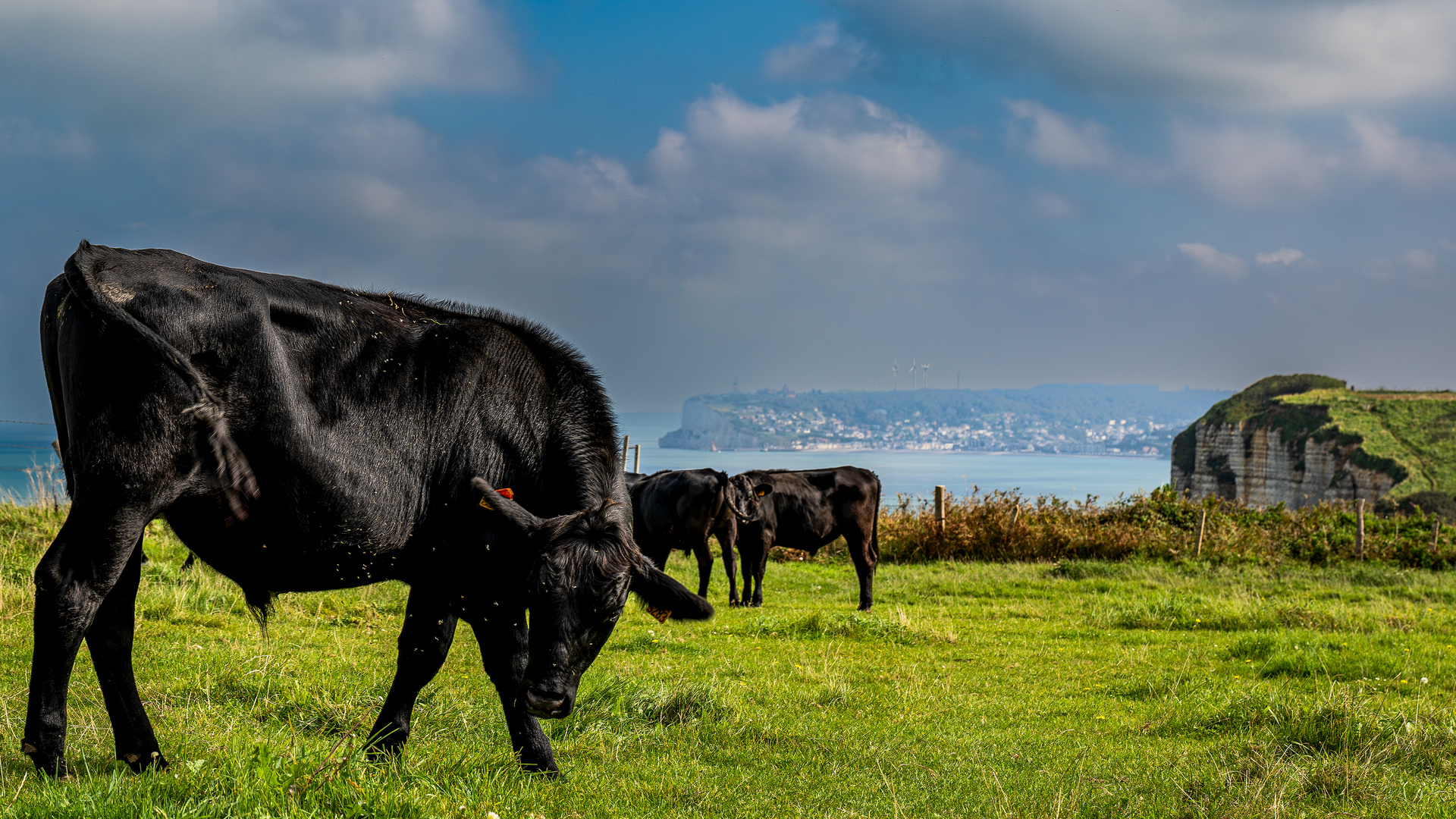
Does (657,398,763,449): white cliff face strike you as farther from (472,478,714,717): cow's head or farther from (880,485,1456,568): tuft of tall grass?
(472,478,714,717): cow's head

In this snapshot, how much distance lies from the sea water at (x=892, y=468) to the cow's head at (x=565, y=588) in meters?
4.77

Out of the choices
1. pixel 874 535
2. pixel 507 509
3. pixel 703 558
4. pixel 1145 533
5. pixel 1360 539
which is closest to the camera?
pixel 507 509

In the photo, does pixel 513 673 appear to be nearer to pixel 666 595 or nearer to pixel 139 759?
pixel 666 595

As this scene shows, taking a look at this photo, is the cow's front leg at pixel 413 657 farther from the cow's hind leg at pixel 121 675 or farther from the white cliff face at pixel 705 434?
the white cliff face at pixel 705 434

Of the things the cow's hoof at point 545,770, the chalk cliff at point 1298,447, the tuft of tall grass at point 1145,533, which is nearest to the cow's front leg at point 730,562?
the tuft of tall grass at point 1145,533

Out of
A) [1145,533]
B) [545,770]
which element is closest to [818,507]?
[1145,533]

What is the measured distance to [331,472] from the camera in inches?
167

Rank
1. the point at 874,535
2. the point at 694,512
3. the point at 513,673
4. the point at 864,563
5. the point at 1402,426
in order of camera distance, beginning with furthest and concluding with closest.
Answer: the point at 1402,426
the point at 874,535
the point at 694,512
the point at 864,563
the point at 513,673

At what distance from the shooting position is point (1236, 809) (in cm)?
426

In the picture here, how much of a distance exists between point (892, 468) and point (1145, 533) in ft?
268

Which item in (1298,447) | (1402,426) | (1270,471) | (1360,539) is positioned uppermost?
(1402,426)

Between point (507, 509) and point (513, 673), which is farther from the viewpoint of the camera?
point (513, 673)

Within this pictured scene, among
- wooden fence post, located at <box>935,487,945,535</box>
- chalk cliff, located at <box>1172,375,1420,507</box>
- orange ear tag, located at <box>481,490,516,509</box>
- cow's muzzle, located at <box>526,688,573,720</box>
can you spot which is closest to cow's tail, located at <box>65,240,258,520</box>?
orange ear tag, located at <box>481,490,516,509</box>

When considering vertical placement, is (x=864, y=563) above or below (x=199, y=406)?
below
